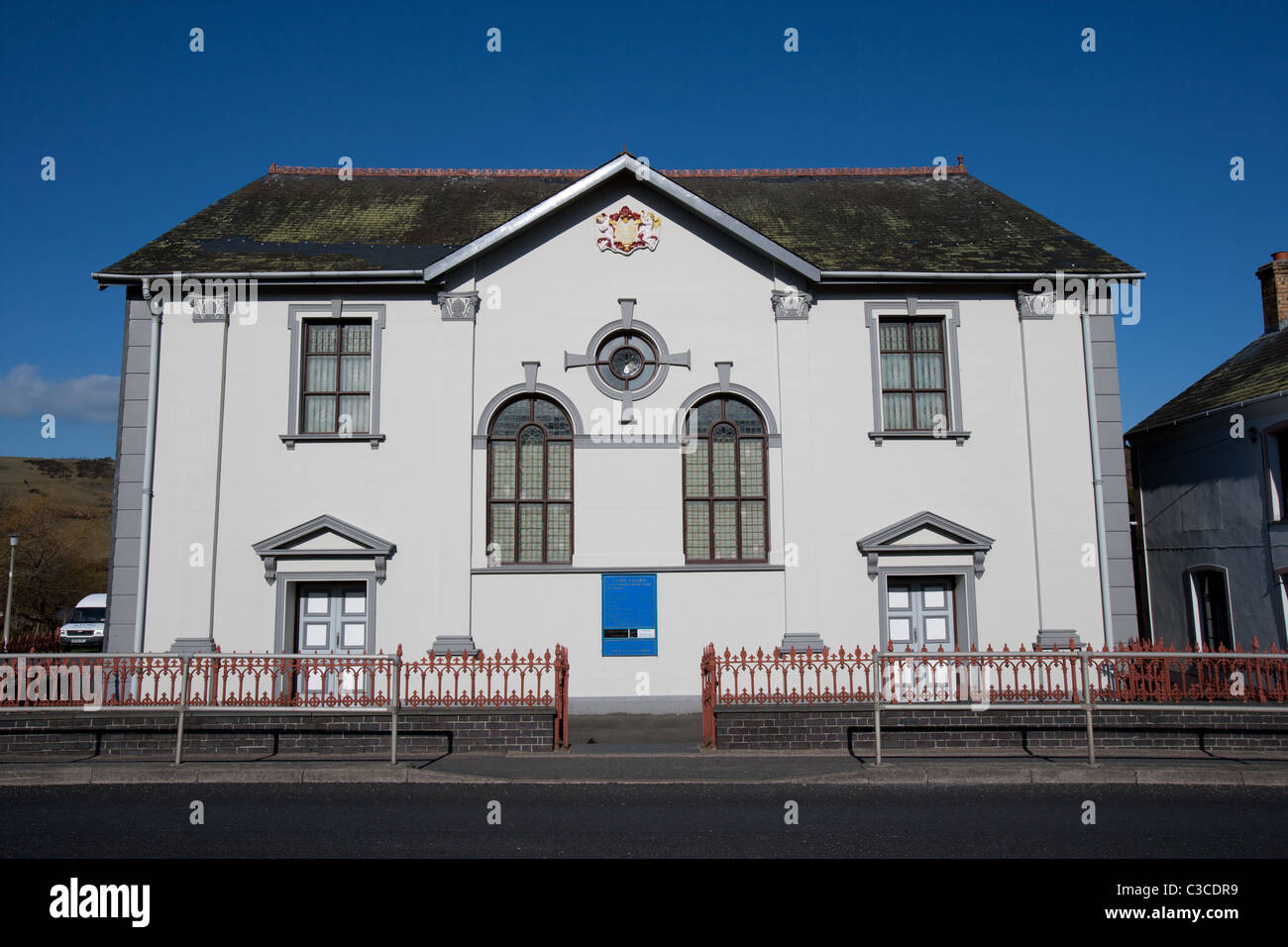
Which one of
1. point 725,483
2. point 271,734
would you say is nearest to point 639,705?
point 725,483

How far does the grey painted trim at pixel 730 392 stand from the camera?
15609mm

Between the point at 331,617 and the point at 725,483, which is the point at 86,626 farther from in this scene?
the point at 725,483

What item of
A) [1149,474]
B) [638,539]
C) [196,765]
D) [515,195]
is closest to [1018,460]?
[638,539]

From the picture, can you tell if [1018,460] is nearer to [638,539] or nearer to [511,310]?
[638,539]

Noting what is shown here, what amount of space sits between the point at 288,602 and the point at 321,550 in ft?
3.58

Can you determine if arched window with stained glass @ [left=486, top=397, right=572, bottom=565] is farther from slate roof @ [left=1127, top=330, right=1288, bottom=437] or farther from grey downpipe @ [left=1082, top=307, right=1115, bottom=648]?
slate roof @ [left=1127, top=330, right=1288, bottom=437]

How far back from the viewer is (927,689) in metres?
12.8

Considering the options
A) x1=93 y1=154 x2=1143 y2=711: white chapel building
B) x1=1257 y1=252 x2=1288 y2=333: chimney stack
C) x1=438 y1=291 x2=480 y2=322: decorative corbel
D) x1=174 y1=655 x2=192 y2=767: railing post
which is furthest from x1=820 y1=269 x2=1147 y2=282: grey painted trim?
x1=174 y1=655 x2=192 y2=767: railing post

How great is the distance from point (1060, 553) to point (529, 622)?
9094mm

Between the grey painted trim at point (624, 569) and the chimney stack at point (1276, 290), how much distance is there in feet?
49.5

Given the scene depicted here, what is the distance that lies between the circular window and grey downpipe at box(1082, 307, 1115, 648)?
25.0ft

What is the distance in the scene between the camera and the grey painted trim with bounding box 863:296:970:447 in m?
15.6
